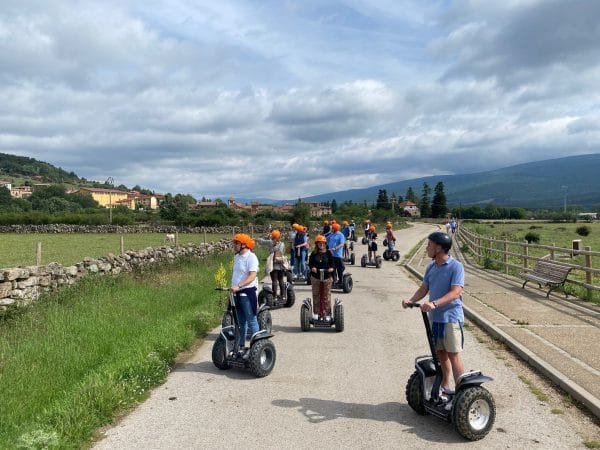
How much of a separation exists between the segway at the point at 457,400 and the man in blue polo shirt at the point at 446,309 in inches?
2.8

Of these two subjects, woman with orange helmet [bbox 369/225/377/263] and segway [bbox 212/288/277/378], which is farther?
woman with orange helmet [bbox 369/225/377/263]

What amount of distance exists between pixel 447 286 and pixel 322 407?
1797mm

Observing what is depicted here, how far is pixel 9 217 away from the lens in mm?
66938

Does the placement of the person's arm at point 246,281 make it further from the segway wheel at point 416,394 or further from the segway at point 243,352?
the segway wheel at point 416,394

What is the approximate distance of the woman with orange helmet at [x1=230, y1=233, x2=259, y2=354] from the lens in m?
6.87

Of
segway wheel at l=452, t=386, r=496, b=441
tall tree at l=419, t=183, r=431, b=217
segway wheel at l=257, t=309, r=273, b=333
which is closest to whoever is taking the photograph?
segway wheel at l=452, t=386, r=496, b=441

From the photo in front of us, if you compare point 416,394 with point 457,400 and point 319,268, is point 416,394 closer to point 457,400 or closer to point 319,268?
point 457,400

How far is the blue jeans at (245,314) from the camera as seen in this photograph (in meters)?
6.88

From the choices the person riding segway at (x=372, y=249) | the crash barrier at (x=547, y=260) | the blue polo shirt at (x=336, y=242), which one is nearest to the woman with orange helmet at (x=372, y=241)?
the person riding segway at (x=372, y=249)

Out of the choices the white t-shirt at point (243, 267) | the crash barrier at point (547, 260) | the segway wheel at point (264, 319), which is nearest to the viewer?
the white t-shirt at point (243, 267)

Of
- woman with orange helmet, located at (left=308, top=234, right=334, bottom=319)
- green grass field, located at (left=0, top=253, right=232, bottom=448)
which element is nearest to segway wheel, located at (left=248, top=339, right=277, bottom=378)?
green grass field, located at (left=0, top=253, right=232, bottom=448)

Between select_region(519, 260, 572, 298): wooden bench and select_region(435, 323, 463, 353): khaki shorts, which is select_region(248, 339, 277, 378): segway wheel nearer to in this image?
select_region(435, 323, 463, 353): khaki shorts

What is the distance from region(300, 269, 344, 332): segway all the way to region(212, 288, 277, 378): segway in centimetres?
232

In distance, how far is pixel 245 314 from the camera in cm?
693
